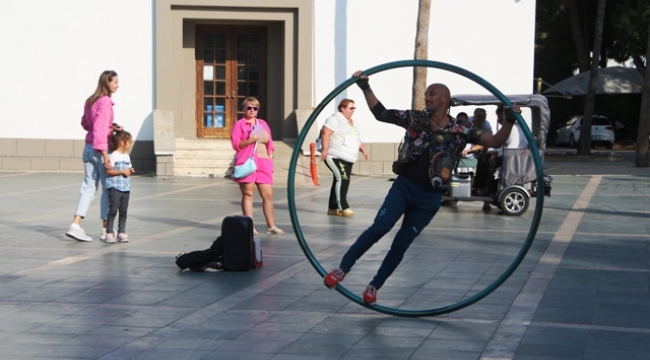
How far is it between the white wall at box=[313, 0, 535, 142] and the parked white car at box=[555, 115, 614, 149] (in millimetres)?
20531

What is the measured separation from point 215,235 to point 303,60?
39.5ft

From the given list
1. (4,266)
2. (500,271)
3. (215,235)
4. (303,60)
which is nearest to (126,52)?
(303,60)

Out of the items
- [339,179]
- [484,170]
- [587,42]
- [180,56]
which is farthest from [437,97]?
[587,42]

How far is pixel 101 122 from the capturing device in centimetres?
1222

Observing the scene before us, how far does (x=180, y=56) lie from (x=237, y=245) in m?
15.4

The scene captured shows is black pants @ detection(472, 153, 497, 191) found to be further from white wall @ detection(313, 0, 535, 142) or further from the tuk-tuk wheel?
white wall @ detection(313, 0, 535, 142)

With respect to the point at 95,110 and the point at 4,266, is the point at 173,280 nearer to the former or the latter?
the point at 4,266

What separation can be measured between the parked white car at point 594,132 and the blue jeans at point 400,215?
37.8 metres

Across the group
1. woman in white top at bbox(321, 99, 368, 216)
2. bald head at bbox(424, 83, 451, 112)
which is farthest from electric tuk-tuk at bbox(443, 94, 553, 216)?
bald head at bbox(424, 83, 451, 112)

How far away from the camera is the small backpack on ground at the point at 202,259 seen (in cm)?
1012

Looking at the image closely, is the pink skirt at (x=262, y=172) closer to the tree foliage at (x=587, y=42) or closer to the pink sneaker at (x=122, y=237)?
the pink sneaker at (x=122, y=237)

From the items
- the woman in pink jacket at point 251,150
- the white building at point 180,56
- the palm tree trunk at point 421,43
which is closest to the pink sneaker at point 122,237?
the woman in pink jacket at point 251,150

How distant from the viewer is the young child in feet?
39.9

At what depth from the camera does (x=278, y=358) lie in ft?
22.0
